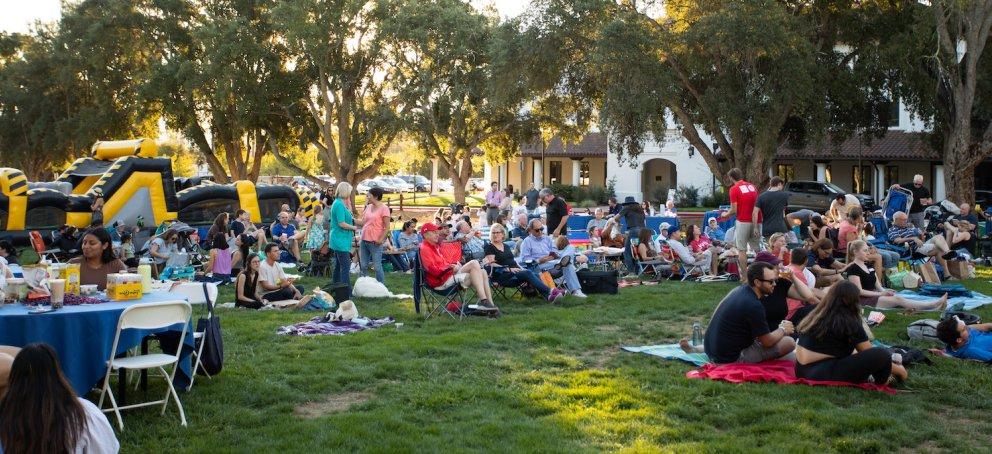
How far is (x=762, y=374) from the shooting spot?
7.40m

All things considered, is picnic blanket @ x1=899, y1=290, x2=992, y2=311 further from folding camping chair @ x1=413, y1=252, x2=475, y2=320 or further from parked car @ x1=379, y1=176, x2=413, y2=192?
parked car @ x1=379, y1=176, x2=413, y2=192

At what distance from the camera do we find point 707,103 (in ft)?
83.3

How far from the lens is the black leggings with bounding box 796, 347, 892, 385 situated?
6.97m

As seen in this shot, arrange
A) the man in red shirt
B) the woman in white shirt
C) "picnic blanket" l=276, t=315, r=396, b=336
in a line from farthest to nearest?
1. the man in red shirt
2. "picnic blanket" l=276, t=315, r=396, b=336
3. the woman in white shirt

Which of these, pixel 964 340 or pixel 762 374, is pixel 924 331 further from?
pixel 762 374

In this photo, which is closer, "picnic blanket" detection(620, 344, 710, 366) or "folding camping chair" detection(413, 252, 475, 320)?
"picnic blanket" detection(620, 344, 710, 366)

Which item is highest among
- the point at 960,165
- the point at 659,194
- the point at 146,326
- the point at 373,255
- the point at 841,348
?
the point at 960,165

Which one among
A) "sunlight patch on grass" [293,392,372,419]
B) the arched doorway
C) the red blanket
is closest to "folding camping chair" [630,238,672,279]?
the red blanket

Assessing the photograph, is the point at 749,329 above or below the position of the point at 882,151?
below

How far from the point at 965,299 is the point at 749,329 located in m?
5.90

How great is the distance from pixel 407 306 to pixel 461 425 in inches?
232

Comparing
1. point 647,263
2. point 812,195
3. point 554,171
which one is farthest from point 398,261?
point 554,171

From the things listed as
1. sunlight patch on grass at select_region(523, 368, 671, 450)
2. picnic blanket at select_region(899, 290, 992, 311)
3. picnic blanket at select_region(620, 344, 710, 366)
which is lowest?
sunlight patch on grass at select_region(523, 368, 671, 450)

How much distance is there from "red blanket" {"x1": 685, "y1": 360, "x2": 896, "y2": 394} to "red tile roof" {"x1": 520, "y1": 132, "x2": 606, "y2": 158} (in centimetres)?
4047
